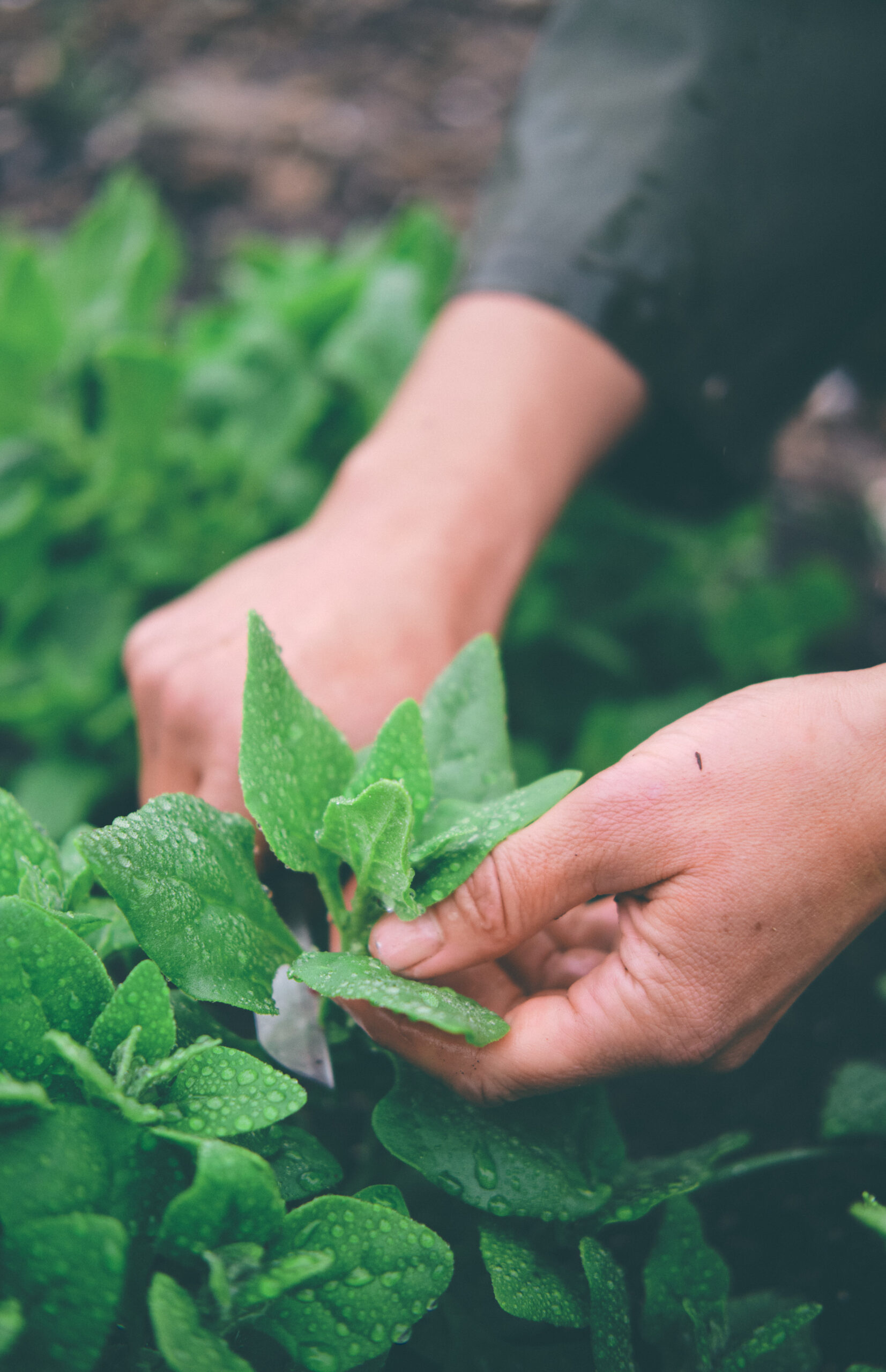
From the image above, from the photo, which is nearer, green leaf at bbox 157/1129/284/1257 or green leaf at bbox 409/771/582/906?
green leaf at bbox 157/1129/284/1257

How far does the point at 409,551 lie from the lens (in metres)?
1.27

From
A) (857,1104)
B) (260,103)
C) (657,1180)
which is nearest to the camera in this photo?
(657,1180)

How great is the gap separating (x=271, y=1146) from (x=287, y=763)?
32 cm

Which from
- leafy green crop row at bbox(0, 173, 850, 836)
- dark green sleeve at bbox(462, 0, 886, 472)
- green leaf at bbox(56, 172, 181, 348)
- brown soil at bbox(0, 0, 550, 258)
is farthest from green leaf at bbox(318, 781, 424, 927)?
brown soil at bbox(0, 0, 550, 258)

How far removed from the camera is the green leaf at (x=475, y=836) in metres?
0.76

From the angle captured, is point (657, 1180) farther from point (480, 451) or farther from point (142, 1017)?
point (480, 451)

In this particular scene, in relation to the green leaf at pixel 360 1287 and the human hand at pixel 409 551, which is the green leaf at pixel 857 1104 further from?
the human hand at pixel 409 551

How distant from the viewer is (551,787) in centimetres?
79

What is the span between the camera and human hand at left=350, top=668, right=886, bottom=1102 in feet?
2.55

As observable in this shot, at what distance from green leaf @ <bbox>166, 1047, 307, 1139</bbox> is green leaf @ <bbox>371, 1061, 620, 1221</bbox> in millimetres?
134

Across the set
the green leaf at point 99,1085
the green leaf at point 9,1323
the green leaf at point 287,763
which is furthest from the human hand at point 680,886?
the green leaf at point 9,1323

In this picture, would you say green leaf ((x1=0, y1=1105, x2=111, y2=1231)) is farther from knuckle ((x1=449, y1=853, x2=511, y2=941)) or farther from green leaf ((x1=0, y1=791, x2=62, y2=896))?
knuckle ((x1=449, y1=853, x2=511, y2=941))

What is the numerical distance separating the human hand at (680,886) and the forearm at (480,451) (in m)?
0.54

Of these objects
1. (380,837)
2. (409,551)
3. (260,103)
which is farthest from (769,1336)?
(260,103)
